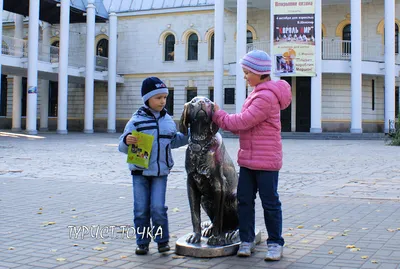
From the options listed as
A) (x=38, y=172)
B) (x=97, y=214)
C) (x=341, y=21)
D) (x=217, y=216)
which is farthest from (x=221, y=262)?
(x=341, y=21)

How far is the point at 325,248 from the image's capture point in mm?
5004

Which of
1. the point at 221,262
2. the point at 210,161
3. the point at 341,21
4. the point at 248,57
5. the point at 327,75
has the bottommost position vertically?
the point at 221,262

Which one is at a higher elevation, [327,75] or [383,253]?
[327,75]

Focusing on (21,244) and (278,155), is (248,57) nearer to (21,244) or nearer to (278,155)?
(278,155)

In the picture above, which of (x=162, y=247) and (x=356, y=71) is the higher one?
(x=356, y=71)

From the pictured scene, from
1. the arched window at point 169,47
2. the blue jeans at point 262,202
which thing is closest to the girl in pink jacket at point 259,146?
the blue jeans at point 262,202

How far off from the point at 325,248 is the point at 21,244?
2.94m

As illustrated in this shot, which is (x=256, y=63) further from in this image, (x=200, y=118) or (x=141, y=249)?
(x=141, y=249)

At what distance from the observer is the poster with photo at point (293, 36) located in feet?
98.6

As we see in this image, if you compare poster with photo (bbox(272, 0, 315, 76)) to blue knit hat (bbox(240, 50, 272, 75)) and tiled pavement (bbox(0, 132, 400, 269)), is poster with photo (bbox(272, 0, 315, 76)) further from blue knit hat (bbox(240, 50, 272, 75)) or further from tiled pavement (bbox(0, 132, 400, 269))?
blue knit hat (bbox(240, 50, 272, 75))

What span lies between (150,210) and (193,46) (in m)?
37.0

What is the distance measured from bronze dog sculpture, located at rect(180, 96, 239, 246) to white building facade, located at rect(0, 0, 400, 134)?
27.1 meters

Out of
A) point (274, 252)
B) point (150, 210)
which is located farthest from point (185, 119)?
point (274, 252)

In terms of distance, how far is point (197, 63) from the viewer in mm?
40562
